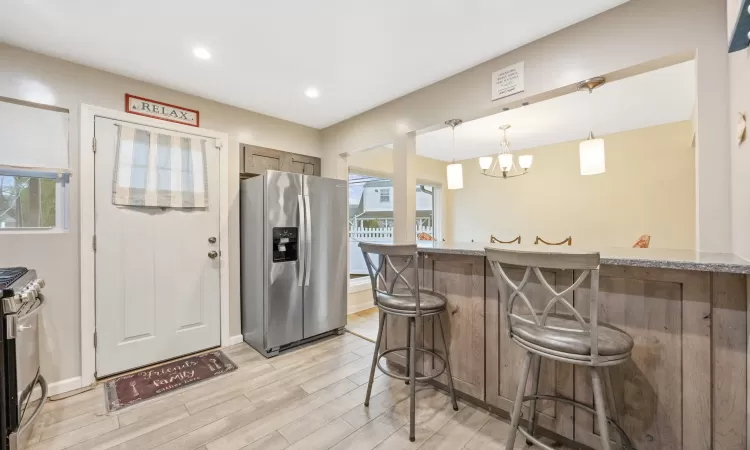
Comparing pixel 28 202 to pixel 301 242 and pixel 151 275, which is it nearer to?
pixel 151 275

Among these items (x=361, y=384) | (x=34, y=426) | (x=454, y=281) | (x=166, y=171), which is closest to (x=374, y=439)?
(x=361, y=384)

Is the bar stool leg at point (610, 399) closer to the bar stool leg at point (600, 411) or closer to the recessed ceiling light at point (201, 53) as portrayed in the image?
the bar stool leg at point (600, 411)

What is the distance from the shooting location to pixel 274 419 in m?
1.82

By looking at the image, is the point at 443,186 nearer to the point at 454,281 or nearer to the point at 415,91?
the point at 415,91

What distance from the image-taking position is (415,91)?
8.96 feet

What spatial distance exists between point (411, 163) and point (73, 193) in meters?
2.70

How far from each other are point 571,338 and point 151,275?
3.00 metres

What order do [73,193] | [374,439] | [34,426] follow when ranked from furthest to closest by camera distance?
[73,193] → [34,426] → [374,439]

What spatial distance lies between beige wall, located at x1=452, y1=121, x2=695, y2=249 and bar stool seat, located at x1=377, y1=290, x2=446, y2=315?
380cm

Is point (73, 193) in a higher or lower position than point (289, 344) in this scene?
higher

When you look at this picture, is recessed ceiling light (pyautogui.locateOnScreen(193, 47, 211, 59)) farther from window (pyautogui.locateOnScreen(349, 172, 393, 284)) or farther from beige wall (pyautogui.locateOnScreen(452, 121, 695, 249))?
beige wall (pyautogui.locateOnScreen(452, 121, 695, 249))

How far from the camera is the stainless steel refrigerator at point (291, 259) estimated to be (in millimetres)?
2719

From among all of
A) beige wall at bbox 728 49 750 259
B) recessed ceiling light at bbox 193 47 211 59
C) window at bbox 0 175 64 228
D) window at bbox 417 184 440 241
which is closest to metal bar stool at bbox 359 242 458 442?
beige wall at bbox 728 49 750 259

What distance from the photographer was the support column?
282 cm
